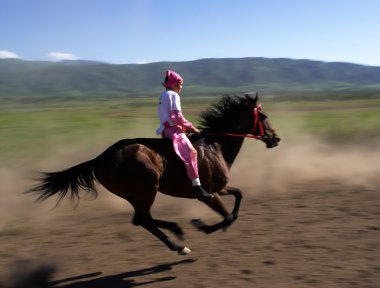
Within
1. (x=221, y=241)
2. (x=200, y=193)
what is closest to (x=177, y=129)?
(x=200, y=193)

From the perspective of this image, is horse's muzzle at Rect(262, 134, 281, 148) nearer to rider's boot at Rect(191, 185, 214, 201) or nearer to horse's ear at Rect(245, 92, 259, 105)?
horse's ear at Rect(245, 92, 259, 105)

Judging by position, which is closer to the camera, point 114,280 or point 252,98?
point 114,280

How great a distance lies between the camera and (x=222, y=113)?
7.36 metres

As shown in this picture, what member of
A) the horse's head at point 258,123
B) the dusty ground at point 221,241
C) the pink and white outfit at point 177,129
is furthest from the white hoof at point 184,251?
the horse's head at point 258,123

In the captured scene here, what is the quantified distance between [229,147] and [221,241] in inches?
56.8

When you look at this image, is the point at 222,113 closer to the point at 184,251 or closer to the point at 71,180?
the point at 184,251

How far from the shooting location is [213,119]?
24.0 ft

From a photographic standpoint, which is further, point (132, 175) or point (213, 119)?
point (213, 119)

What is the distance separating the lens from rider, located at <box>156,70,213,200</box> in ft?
20.6

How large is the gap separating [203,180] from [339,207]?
3.33 meters

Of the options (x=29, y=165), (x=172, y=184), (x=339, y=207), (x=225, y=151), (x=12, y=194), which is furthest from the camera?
(x=29, y=165)

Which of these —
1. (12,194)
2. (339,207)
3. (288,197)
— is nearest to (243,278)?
(339,207)

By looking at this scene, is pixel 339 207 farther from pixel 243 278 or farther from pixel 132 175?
pixel 132 175

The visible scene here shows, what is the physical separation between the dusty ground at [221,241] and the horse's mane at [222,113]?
1.70 m
